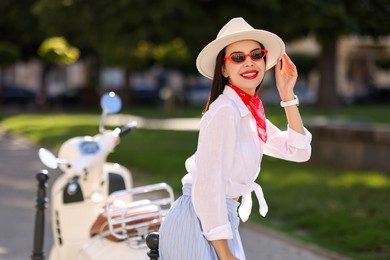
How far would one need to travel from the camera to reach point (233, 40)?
10.3 ft

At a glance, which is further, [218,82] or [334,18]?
[334,18]

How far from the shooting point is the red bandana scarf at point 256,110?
310 centimetres

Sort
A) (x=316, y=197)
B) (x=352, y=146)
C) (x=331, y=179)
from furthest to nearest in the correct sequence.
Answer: (x=352, y=146), (x=331, y=179), (x=316, y=197)

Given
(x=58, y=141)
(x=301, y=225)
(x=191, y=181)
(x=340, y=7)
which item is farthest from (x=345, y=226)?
(x=58, y=141)

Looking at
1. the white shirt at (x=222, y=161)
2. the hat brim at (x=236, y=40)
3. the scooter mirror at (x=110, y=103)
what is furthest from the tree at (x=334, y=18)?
the white shirt at (x=222, y=161)

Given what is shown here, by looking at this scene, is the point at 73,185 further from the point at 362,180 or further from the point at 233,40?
the point at 362,180

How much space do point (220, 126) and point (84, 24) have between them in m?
14.0

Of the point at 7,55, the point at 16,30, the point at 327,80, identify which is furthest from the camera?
the point at 16,30

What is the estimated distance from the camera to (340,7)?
46.0 ft

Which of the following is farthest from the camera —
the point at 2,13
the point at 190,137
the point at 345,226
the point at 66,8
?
the point at 2,13

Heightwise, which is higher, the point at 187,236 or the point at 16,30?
the point at 16,30

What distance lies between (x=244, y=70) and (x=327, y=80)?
86.8 ft

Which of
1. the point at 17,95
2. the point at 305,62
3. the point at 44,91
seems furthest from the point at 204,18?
the point at 305,62

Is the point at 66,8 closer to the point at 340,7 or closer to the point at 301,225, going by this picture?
the point at 340,7
